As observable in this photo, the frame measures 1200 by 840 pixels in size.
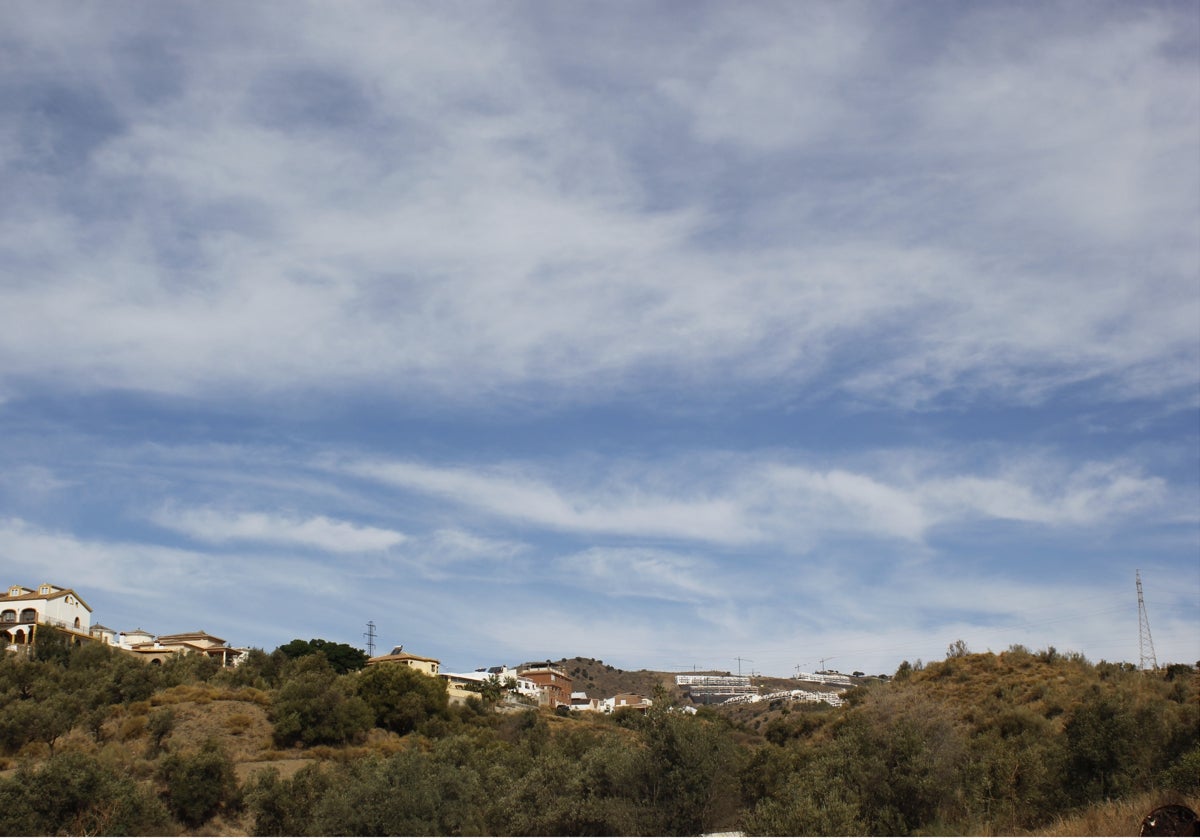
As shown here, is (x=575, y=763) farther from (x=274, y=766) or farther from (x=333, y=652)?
(x=333, y=652)

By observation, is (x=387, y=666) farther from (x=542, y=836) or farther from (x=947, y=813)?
(x=947, y=813)

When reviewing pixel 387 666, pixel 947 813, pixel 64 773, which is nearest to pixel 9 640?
pixel 387 666

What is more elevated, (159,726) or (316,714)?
(316,714)

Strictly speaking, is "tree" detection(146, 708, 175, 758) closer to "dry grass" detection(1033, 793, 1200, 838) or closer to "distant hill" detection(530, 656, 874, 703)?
"dry grass" detection(1033, 793, 1200, 838)

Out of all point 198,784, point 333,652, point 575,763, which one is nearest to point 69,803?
point 198,784

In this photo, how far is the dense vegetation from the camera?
70.2 ft

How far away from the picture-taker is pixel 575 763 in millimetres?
24859

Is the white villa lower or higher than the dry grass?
higher

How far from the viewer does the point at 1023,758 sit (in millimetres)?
24109

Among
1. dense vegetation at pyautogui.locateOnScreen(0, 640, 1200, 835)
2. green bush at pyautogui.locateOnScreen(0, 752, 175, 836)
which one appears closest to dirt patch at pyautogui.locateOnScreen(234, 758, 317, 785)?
dense vegetation at pyautogui.locateOnScreen(0, 640, 1200, 835)

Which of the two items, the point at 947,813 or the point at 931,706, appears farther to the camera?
the point at 931,706

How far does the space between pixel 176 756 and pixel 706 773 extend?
73.0 ft

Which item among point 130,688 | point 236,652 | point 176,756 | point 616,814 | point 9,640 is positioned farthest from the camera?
point 236,652

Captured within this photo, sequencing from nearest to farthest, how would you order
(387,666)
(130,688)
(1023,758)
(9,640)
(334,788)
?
(1023,758) → (334,788) → (130,688) → (387,666) → (9,640)
